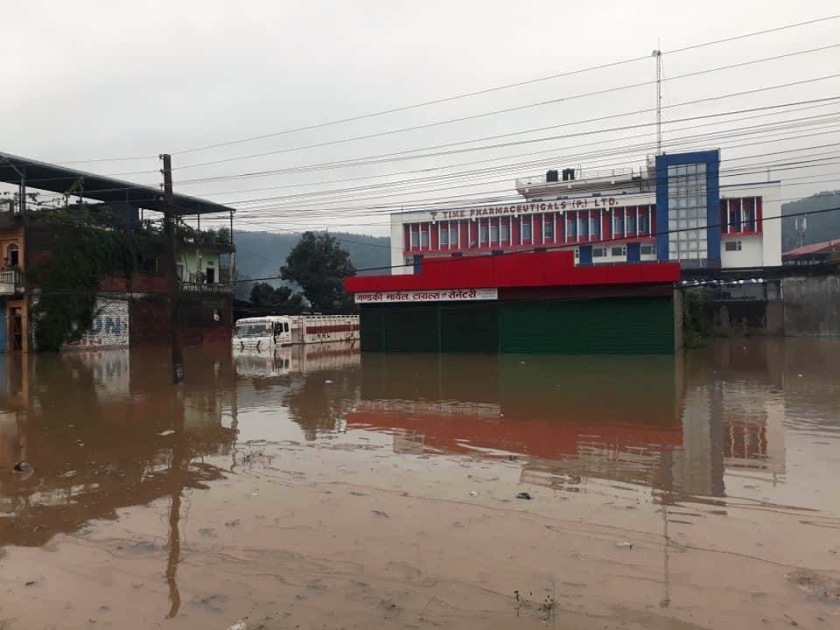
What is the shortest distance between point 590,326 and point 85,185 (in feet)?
106

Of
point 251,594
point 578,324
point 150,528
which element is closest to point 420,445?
point 150,528

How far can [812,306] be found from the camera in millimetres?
45781

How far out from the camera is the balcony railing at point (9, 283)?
34875mm

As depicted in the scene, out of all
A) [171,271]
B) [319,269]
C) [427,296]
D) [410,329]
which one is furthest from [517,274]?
[319,269]

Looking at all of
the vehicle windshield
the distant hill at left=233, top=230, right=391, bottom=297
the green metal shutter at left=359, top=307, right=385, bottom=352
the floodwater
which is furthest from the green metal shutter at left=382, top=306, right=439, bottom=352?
the distant hill at left=233, top=230, right=391, bottom=297

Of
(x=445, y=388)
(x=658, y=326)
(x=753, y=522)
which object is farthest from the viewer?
(x=658, y=326)

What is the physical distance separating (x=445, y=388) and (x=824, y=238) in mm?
116627

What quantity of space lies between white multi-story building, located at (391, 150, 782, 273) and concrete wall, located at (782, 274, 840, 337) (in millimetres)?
12433

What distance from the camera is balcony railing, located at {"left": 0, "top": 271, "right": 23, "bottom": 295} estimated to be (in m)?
34.9

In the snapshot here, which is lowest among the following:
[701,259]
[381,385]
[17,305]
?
[381,385]

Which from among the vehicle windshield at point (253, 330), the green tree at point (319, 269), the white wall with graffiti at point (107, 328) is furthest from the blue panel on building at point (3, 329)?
the green tree at point (319, 269)

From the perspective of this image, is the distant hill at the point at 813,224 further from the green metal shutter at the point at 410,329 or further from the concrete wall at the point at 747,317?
the green metal shutter at the point at 410,329

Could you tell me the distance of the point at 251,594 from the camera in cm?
509

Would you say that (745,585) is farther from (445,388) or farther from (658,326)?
(658,326)
